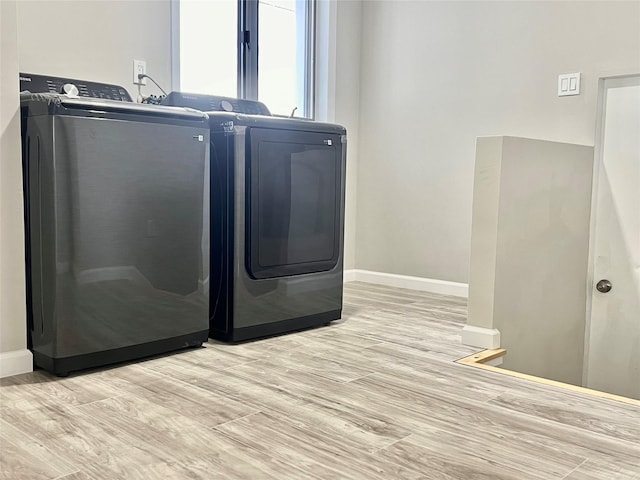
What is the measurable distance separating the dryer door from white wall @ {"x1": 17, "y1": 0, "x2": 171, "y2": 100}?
0.88 meters

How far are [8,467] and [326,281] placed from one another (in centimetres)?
160

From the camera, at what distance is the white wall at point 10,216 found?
6.41 feet

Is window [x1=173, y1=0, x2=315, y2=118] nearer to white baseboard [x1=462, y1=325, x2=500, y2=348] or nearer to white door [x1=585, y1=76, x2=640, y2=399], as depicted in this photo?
white baseboard [x1=462, y1=325, x2=500, y2=348]

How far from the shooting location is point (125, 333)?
2.10 m

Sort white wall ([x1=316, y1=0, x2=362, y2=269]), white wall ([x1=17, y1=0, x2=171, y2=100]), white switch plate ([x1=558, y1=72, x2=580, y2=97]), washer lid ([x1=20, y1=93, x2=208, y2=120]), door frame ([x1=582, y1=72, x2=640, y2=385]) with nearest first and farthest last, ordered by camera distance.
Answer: washer lid ([x1=20, y1=93, x2=208, y2=120]) < white wall ([x1=17, y1=0, x2=171, y2=100]) < door frame ([x1=582, y1=72, x2=640, y2=385]) < white switch plate ([x1=558, y1=72, x2=580, y2=97]) < white wall ([x1=316, y1=0, x2=362, y2=269])

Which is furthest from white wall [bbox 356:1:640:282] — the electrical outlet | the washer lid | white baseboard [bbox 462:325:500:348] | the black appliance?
the washer lid

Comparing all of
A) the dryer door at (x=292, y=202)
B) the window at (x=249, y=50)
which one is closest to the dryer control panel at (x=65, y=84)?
the window at (x=249, y=50)

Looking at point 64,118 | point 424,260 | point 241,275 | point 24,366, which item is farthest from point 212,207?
point 424,260

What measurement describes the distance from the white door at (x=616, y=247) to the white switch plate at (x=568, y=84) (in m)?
0.13

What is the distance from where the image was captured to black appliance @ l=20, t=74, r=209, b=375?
1938 mm

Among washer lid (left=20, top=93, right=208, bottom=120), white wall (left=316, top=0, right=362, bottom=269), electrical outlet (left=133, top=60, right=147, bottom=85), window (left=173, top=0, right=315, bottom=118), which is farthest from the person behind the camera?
white wall (left=316, top=0, right=362, bottom=269)

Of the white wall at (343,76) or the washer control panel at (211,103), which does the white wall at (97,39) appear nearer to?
the washer control panel at (211,103)

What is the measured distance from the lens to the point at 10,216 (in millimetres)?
1987

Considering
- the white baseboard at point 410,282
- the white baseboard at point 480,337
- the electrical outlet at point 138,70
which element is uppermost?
the electrical outlet at point 138,70
